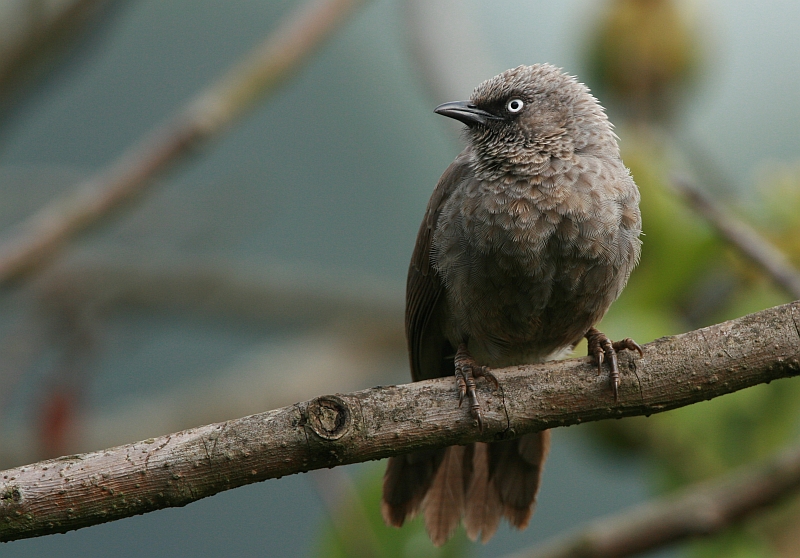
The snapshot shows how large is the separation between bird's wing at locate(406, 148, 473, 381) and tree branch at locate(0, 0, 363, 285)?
1552mm

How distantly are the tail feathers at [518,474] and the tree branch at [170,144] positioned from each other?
229 centimetres

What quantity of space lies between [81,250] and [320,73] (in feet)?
8.39

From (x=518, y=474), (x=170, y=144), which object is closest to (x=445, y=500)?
(x=518, y=474)

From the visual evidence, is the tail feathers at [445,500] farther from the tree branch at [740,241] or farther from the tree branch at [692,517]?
the tree branch at [740,241]

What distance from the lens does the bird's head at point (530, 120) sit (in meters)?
3.57

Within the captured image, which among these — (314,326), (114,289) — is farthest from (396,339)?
(114,289)

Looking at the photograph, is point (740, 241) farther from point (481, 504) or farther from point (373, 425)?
point (373, 425)

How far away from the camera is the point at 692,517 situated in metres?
3.95

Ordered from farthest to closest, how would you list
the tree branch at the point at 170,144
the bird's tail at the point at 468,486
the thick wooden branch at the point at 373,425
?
the tree branch at the point at 170,144 < the bird's tail at the point at 468,486 < the thick wooden branch at the point at 373,425

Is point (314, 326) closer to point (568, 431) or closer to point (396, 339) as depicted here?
point (396, 339)

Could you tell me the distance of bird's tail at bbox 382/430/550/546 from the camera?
3795 millimetres

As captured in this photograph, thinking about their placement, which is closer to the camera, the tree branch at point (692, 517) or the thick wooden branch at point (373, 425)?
the thick wooden branch at point (373, 425)

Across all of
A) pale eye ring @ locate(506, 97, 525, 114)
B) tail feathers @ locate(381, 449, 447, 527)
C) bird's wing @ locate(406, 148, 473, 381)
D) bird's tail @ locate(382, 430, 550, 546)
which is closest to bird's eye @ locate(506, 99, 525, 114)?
pale eye ring @ locate(506, 97, 525, 114)

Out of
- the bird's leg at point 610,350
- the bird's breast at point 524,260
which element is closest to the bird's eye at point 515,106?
the bird's breast at point 524,260
